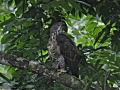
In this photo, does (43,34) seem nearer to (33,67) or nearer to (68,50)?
(68,50)

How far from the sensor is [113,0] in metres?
3.63

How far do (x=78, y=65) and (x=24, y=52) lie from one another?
28.3 inches

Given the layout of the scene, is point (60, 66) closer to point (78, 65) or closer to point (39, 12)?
point (78, 65)

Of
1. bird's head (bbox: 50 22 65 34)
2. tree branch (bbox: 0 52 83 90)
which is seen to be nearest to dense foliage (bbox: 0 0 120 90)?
bird's head (bbox: 50 22 65 34)

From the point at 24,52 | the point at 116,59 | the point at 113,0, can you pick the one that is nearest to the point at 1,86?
the point at 24,52

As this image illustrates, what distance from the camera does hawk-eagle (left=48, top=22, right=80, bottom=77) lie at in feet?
13.0

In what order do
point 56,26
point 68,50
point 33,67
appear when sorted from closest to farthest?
1. point 33,67
2. point 56,26
3. point 68,50

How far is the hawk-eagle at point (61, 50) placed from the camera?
3949 mm

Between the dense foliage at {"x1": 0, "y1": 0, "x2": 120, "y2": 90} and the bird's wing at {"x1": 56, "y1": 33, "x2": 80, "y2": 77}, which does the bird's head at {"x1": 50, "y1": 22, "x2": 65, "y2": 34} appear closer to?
the dense foliage at {"x1": 0, "y1": 0, "x2": 120, "y2": 90}

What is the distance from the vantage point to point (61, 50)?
4117mm

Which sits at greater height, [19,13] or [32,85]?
[19,13]

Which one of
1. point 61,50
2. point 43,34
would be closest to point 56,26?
point 43,34

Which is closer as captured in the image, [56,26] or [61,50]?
[56,26]

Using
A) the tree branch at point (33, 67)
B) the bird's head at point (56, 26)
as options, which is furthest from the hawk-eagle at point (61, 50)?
the tree branch at point (33, 67)
